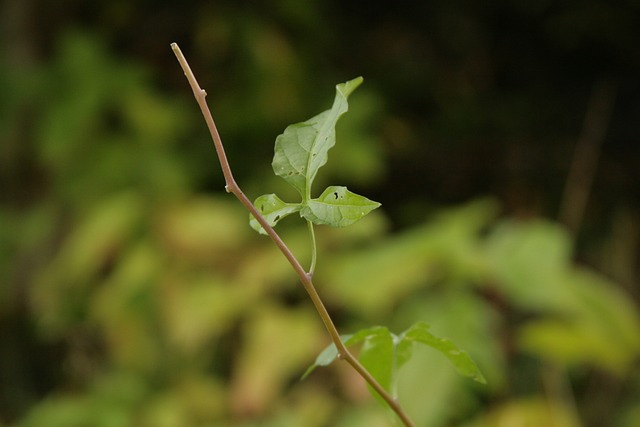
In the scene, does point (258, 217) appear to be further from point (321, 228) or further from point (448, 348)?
point (321, 228)

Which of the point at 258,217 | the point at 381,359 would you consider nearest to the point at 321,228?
the point at 381,359

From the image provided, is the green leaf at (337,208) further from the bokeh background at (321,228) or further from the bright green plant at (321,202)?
the bokeh background at (321,228)

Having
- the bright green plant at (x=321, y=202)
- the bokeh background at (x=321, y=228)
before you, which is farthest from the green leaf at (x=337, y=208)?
the bokeh background at (x=321, y=228)

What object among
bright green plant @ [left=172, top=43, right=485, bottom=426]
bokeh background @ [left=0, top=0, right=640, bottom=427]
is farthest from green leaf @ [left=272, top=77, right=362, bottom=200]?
bokeh background @ [left=0, top=0, right=640, bottom=427]

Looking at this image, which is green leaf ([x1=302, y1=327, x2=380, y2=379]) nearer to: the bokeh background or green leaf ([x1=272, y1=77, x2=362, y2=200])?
green leaf ([x1=272, y1=77, x2=362, y2=200])

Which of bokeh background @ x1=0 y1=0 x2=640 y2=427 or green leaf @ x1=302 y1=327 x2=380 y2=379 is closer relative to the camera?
green leaf @ x1=302 y1=327 x2=380 y2=379

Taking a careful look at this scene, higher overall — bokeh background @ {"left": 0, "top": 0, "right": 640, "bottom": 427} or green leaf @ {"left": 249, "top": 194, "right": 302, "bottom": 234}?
green leaf @ {"left": 249, "top": 194, "right": 302, "bottom": 234}
